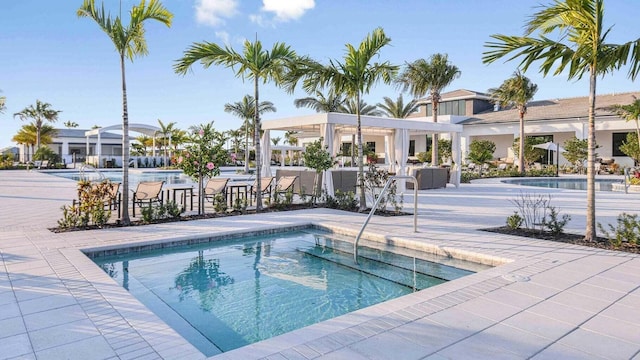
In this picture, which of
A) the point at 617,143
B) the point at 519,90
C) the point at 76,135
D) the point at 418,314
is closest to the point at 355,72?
the point at 418,314

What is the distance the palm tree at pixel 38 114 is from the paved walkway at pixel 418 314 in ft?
134

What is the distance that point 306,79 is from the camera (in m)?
10.0

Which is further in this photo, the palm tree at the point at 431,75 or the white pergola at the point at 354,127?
the palm tree at the point at 431,75

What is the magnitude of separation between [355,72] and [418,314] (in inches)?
279

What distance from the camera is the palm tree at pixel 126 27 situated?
7.39 m

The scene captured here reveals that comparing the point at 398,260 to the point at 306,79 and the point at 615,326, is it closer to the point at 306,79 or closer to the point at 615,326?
the point at 615,326

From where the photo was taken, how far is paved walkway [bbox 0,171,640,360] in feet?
9.41

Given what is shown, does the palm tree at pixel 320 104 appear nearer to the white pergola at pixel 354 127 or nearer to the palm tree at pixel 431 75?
the palm tree at pixel 431 75

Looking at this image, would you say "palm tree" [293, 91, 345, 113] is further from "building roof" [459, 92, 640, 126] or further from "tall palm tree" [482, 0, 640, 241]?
"tall palm tree" [482, 0, 640, 241]

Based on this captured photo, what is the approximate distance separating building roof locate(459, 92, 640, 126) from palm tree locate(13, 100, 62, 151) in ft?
130

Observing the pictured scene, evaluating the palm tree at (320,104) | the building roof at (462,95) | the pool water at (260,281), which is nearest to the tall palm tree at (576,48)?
the pool water at (260,281)

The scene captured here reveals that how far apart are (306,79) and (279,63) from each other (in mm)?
751

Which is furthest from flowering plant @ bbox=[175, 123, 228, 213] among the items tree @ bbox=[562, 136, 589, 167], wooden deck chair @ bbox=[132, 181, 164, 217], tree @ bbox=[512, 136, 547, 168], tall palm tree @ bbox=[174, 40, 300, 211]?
tree @ bbox=[562, 136, 589, 167]

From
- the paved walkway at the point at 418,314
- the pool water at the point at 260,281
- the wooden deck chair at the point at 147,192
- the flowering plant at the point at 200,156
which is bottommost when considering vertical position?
the pool water at the point at 260,281
